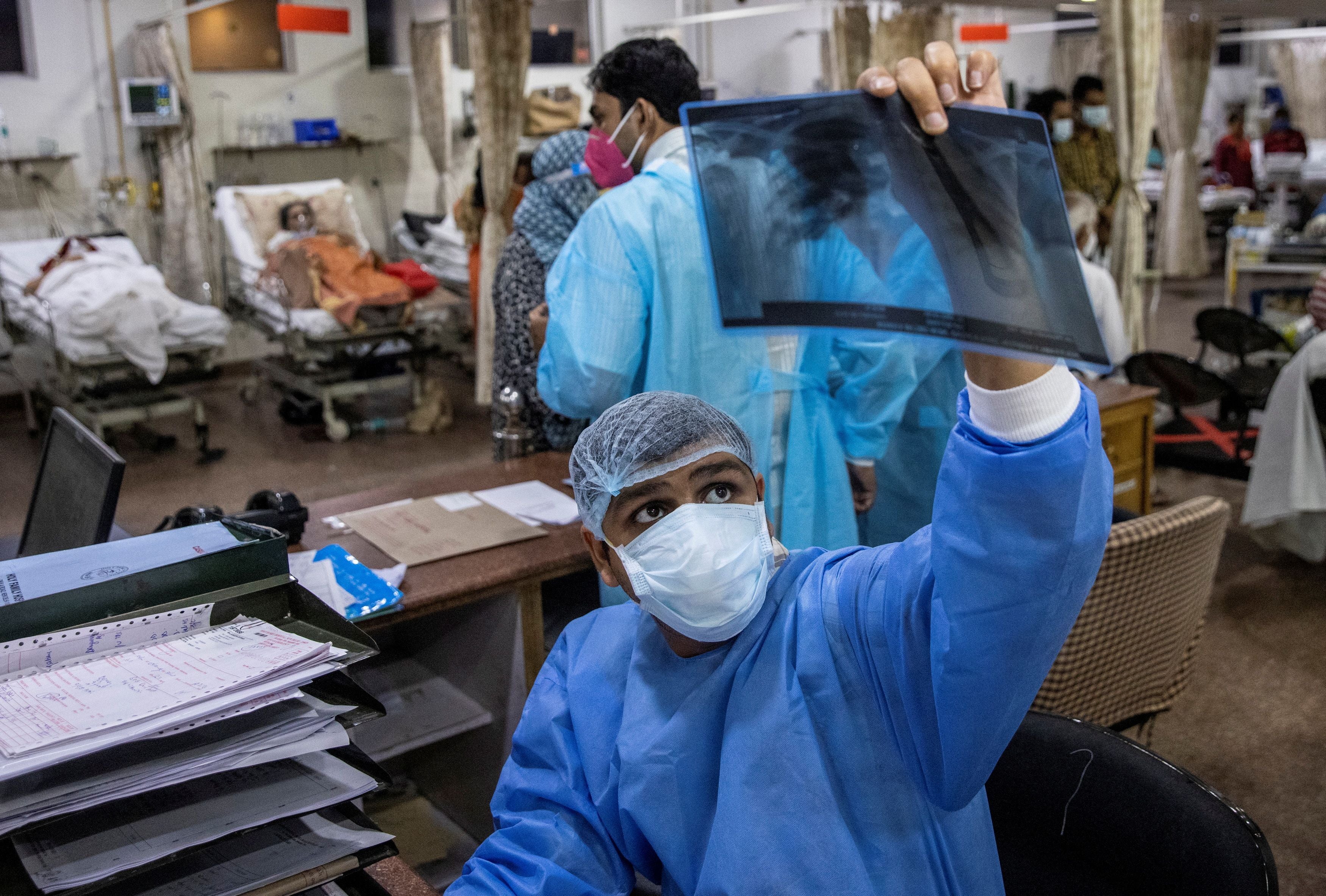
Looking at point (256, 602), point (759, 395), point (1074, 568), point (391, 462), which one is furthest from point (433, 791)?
point (391, 462)

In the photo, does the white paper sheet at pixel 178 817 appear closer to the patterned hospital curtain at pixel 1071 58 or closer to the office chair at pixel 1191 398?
the office chair at pixel 1191 398

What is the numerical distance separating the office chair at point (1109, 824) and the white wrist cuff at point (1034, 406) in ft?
1.80

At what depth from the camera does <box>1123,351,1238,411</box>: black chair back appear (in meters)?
4.35

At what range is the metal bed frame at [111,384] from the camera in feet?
18.2

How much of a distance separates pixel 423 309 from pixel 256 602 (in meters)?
5.01

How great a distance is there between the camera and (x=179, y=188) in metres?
7.17

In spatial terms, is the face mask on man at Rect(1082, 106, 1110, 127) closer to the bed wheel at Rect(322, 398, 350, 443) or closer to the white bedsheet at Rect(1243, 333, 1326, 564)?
the white bedsheet at Rect(1243, 333, 1326, 564)

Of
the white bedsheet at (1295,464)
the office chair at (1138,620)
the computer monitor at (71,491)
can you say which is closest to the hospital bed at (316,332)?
the white bedsheet at (1295,464)

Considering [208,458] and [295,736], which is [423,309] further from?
[295,736]

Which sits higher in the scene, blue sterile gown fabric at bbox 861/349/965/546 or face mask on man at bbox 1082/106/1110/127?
face mask on man at bbox 1082/106/1110/127

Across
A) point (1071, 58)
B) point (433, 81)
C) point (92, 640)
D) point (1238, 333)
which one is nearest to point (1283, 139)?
point (1071, 58)

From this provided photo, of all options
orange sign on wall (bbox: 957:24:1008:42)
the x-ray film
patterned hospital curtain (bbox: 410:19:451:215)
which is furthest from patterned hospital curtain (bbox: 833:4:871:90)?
the x-ray film

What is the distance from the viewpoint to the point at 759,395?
6.98ft

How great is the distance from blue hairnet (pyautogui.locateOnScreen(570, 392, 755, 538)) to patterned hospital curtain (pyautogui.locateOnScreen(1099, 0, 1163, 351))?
4.84 m
